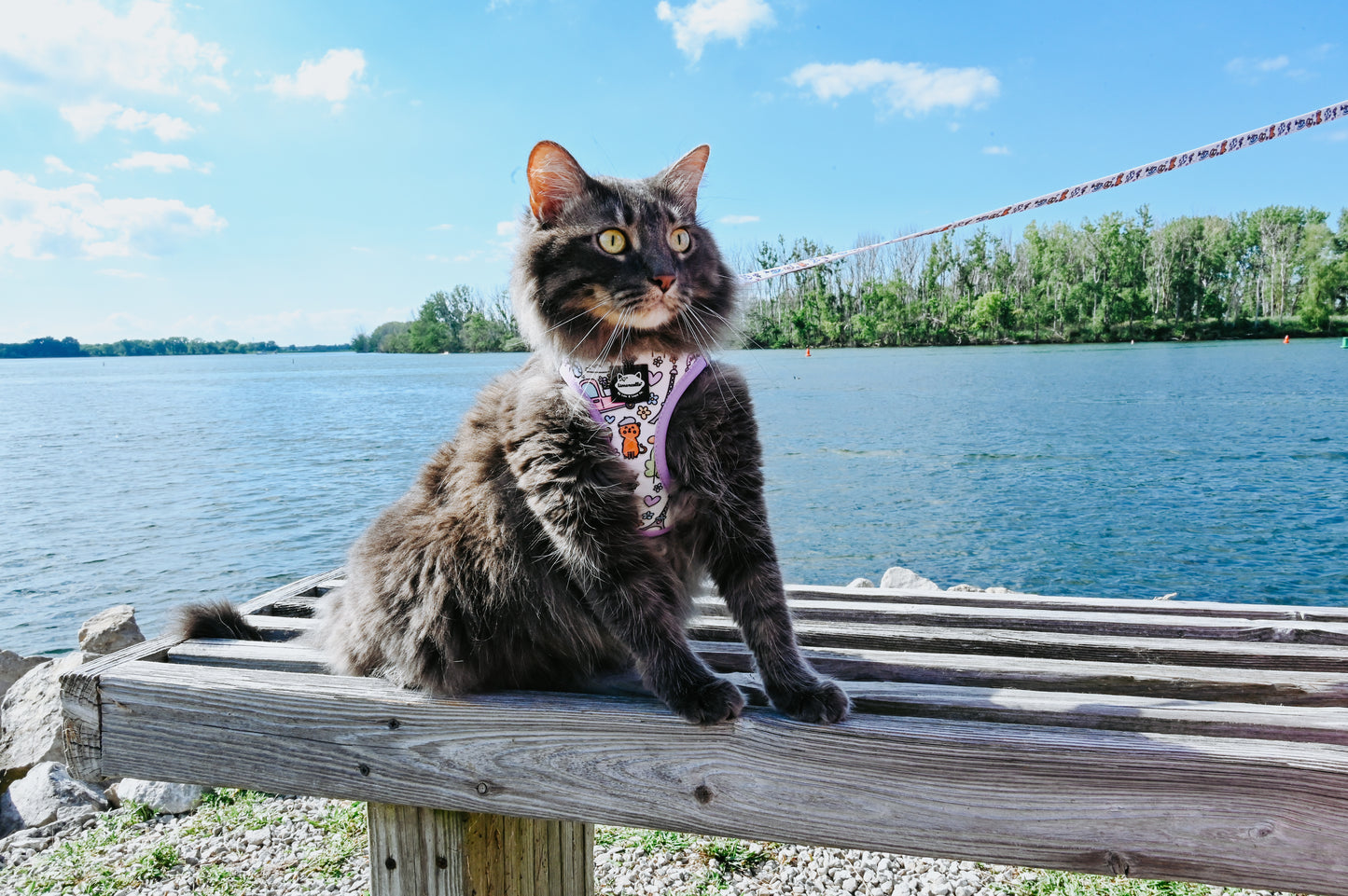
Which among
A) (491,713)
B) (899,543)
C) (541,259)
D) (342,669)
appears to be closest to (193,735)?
(342,669)

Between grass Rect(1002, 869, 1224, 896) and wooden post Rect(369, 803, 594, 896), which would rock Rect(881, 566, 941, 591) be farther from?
wooden post Rect(369, 803, 594, 896)

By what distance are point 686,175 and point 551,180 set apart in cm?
35

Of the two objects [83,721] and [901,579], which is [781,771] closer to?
[83,721]

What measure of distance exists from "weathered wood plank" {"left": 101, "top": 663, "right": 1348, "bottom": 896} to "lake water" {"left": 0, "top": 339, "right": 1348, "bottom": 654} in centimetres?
78

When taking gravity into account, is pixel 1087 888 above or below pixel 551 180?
below

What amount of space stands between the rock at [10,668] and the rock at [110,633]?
1.83 ft

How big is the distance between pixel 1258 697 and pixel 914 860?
1.58 meters

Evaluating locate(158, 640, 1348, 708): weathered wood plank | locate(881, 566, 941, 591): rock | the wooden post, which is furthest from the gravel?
locate(881, 566, 941, 591): rock

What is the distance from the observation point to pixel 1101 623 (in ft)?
7.56

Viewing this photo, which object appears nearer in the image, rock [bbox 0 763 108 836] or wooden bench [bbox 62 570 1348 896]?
wooden bench [bbox 62 570 1348 896]

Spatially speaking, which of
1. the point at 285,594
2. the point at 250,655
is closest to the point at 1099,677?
the point at 250,655

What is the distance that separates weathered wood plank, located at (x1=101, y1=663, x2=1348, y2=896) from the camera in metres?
1.33

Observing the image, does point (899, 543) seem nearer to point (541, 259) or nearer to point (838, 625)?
point (838, 625)

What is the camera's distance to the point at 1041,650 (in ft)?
6.89
